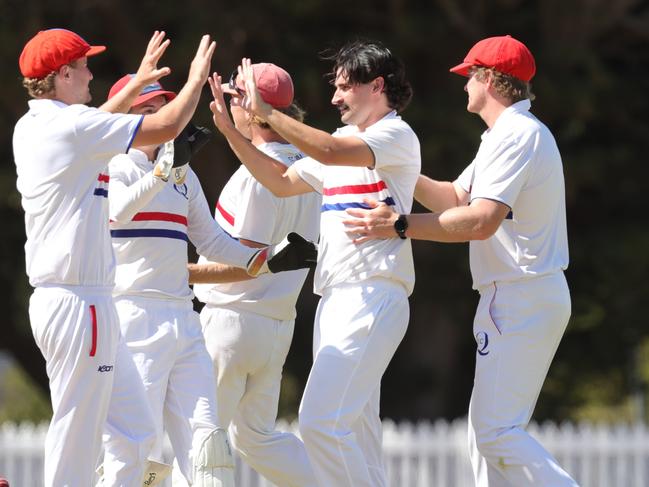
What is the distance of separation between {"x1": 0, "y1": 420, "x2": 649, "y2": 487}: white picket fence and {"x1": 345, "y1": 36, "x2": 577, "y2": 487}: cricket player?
6595 mm

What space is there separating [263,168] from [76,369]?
4.43 ft

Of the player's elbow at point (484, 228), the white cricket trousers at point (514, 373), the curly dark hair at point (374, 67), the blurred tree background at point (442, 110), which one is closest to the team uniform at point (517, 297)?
the white cricket trousers at point (514, 373)

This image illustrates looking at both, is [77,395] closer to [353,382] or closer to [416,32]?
[353,382]

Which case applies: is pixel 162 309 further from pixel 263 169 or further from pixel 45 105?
pixel 45 105

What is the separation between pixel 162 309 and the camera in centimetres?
689

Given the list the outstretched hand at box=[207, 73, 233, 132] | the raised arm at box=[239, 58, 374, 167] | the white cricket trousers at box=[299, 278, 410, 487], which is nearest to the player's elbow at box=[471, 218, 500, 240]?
the white cricket trousers at box=[299, 278, 410, 487]

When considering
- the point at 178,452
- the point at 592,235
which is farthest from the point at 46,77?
the point at 592,235

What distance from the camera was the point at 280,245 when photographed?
7.14m

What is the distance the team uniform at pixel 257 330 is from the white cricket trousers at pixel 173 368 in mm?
427

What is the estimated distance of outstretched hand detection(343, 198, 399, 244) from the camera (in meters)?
6.21

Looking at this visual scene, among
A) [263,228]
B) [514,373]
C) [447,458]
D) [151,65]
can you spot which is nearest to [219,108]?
[151,65]

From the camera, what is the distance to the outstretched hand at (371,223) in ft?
20.4

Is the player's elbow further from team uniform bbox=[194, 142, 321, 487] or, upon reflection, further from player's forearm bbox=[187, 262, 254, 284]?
player's forearm bbox=[187, 262, 254, 284]

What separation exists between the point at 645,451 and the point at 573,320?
413 centimetres
